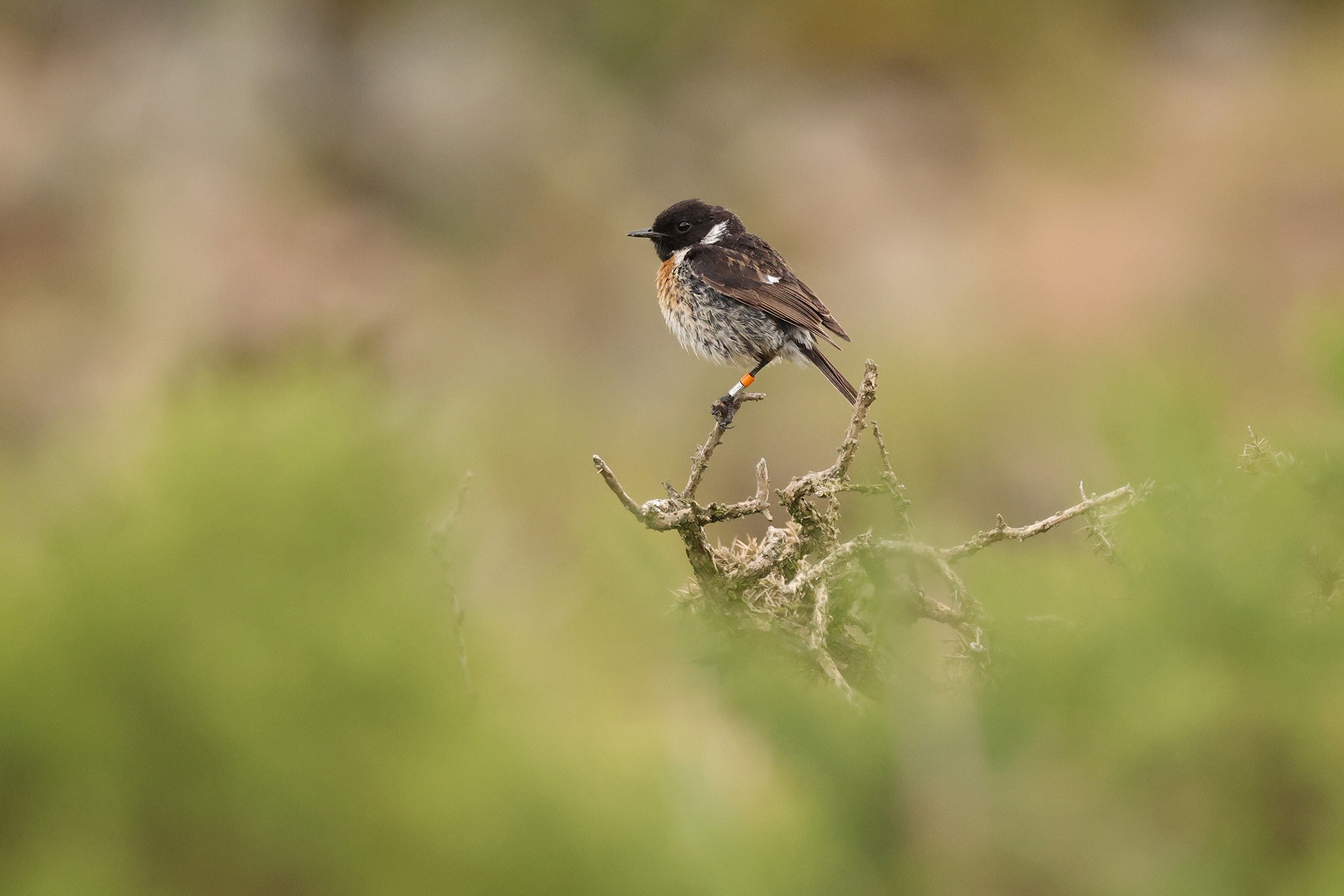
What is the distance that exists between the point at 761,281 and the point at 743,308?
17 cm

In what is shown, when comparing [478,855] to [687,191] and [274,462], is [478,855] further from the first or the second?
[687,191]

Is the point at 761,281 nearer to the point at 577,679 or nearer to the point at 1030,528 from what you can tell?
the point at 1030,528

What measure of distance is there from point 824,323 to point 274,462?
4.78m

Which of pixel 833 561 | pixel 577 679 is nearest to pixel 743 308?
pixel 833 561

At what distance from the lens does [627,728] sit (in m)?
1.44

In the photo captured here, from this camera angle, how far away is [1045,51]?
22.8 meters

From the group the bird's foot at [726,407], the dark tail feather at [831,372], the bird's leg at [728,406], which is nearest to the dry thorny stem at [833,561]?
the bird's leg at [728,406]

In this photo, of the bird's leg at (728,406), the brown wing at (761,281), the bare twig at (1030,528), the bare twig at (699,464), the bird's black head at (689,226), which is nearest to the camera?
the bare twig at (1030,528)

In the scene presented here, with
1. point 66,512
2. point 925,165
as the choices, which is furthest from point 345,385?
point 925,165

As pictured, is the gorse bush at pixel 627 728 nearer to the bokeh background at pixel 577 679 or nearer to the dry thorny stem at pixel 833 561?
the bokeh background at pixel 577 679

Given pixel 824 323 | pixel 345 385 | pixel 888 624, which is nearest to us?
pixel 888 624

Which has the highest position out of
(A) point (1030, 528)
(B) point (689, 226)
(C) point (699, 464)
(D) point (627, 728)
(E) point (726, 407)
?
(B) point (689, 226)

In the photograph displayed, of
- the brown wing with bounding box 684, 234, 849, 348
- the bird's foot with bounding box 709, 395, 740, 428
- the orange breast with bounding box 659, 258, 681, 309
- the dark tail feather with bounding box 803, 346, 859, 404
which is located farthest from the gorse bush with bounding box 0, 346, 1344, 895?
the orange breast with bounding box 659, 258, 681, 309

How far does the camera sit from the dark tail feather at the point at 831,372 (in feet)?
19.7
